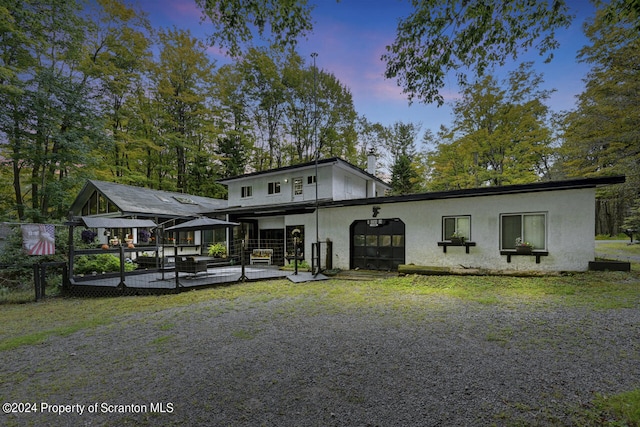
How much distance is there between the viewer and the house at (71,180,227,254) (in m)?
14.8

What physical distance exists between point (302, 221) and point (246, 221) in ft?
14.3

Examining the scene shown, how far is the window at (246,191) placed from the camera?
56.5 ft

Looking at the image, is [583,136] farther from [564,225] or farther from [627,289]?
[627,289]

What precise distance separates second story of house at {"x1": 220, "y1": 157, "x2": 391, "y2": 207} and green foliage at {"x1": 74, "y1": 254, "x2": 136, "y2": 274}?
7.70 m

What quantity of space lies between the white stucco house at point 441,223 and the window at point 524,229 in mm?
25

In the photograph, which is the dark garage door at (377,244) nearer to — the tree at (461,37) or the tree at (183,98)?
the tree at (461,37)

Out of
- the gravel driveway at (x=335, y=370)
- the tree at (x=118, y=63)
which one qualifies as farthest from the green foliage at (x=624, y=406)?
the tree at (x=118, y=63)

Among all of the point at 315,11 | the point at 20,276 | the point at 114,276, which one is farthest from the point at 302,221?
the point at 20,276

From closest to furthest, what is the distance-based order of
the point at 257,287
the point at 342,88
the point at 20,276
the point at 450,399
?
the point at 450,399, the point at 257,287, the point at 20,276, the point at 342,88

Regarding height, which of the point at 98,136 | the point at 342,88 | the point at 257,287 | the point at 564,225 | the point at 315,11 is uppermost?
the point at 342,88

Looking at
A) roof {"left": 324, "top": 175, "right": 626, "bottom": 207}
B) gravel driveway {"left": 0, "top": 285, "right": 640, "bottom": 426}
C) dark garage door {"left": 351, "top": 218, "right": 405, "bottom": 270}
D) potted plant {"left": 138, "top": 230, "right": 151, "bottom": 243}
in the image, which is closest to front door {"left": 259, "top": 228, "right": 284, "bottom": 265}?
dark garage door {"left": 351, "top": 218, "right": 405, "bottom": 270}

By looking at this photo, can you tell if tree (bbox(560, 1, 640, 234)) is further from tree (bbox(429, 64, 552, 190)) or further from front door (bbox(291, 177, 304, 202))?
front door (bbox(291, 177, 304, 202))

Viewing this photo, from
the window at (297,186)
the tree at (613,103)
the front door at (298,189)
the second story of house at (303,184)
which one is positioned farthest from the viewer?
the window at (297,186)

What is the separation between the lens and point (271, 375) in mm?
3139
